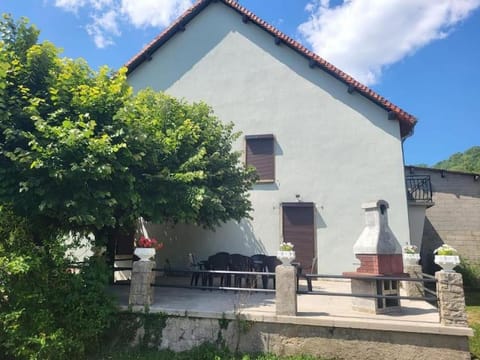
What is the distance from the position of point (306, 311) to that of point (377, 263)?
5.20 feet

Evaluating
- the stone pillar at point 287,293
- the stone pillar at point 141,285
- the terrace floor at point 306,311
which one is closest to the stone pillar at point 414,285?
the terrace floor at point 306,311

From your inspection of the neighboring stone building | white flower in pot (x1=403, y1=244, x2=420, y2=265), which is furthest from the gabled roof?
the neighboring stone building

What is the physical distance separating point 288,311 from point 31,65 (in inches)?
256

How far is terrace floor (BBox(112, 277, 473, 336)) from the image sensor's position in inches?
191

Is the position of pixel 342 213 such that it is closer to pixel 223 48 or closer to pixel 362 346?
pixel 362 346

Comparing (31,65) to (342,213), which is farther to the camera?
(342,213)

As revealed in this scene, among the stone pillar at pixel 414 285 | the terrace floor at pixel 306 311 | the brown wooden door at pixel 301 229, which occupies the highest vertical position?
the brown wooden door at pixel 301 229

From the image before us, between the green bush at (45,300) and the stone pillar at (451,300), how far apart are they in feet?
17.7

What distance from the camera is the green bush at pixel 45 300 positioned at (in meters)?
4.86

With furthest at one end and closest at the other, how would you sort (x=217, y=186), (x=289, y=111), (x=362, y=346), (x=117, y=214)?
(x=289, y=111)
(x=217, y=186)
(x=117, y=214)
(x=362, y=346)

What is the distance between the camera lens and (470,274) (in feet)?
44.0

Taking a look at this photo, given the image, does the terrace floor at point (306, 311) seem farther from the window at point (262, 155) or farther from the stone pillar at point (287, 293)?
the window at point (262, 155)

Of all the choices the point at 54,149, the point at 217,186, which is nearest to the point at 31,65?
the point at 54,149

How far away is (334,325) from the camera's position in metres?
4.96
